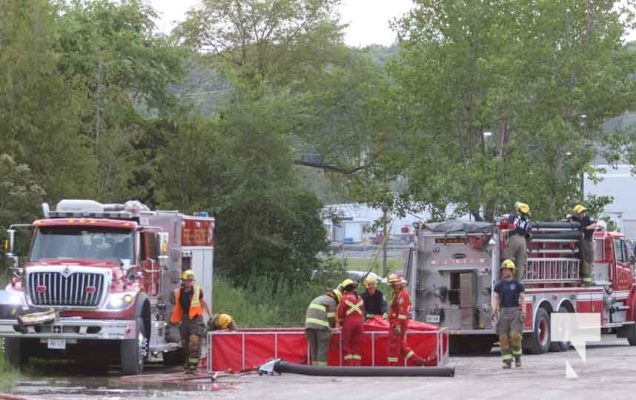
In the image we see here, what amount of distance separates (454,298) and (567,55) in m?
13.4

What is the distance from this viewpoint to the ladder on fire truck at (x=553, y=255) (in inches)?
1033

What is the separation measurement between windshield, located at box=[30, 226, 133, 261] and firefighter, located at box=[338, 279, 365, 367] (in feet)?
11.7

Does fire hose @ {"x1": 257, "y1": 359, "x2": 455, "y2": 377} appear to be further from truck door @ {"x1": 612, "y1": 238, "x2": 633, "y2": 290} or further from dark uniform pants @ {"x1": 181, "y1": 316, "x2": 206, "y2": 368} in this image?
truck door @ {"x1": 612, "y1": 238, "x2": 633, "y2": 290}

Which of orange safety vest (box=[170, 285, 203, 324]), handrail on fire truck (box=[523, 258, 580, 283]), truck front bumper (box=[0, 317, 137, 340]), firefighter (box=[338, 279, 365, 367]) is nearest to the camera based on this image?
truck front bumper (box=[0, 317, 137, 340])

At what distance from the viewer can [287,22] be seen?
51.3 m

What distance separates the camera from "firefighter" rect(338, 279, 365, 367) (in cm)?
2005

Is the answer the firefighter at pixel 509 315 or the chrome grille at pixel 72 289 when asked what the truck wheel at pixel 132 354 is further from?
the firefighter at pixel 509 315

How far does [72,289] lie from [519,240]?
952cm

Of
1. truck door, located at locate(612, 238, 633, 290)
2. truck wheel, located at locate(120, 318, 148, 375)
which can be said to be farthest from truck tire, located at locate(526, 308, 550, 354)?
truck wheel, located at locate(120, 318, 148, 375)

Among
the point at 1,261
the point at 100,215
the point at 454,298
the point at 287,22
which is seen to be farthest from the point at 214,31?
the point at 100,215

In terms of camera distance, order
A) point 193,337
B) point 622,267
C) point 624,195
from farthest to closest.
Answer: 1. point 624,195
2. point 622,267
3. point 193,337

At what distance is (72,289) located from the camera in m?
19.7

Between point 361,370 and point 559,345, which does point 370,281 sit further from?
point 559,345

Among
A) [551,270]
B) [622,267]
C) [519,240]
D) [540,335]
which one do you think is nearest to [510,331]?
[519,240]
